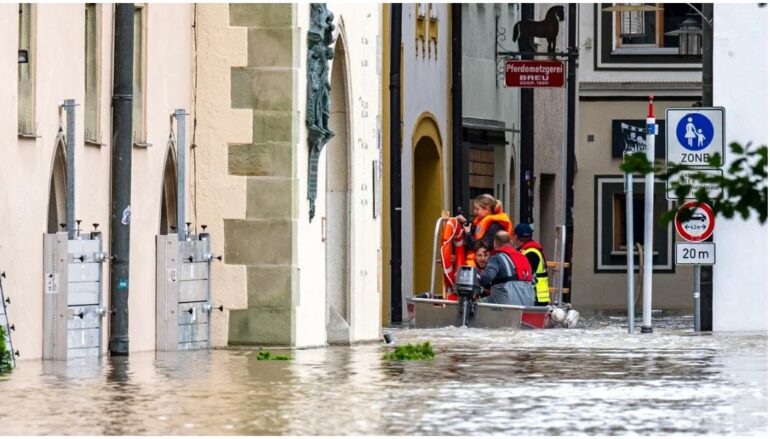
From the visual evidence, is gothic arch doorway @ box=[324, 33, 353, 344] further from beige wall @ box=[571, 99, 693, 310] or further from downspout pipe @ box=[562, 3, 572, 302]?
beige wall @ box=[571, 99, 693, 310]

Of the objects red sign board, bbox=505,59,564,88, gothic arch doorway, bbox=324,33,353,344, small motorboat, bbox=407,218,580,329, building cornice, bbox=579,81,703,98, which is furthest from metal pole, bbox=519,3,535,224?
gothic arch doorway, bbox=324,33,353,344

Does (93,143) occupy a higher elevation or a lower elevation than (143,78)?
lower

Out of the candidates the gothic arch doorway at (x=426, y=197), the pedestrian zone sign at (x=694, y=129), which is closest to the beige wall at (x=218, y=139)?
the pedestrian zone sign at (x=694, y=129)

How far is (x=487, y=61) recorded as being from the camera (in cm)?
4366

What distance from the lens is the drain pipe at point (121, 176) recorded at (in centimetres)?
1898

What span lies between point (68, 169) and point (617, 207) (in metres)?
34.7

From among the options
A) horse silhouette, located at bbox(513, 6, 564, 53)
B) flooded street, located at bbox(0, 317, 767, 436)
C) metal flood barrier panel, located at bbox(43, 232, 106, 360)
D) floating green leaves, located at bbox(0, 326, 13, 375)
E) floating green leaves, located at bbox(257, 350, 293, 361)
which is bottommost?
floating green leaves, located at bbox(257, 350, 293, 361)

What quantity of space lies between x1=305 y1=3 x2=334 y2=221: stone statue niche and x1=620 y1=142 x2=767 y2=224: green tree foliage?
15.8 m

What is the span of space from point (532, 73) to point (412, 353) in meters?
17.7

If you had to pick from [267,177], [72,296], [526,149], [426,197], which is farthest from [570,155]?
[72,296]

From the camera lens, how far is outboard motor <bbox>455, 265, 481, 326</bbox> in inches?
1084

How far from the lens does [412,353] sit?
18.6 meters

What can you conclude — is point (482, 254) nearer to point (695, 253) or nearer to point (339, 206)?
point (339, 206)

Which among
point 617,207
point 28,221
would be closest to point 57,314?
point 28,221
